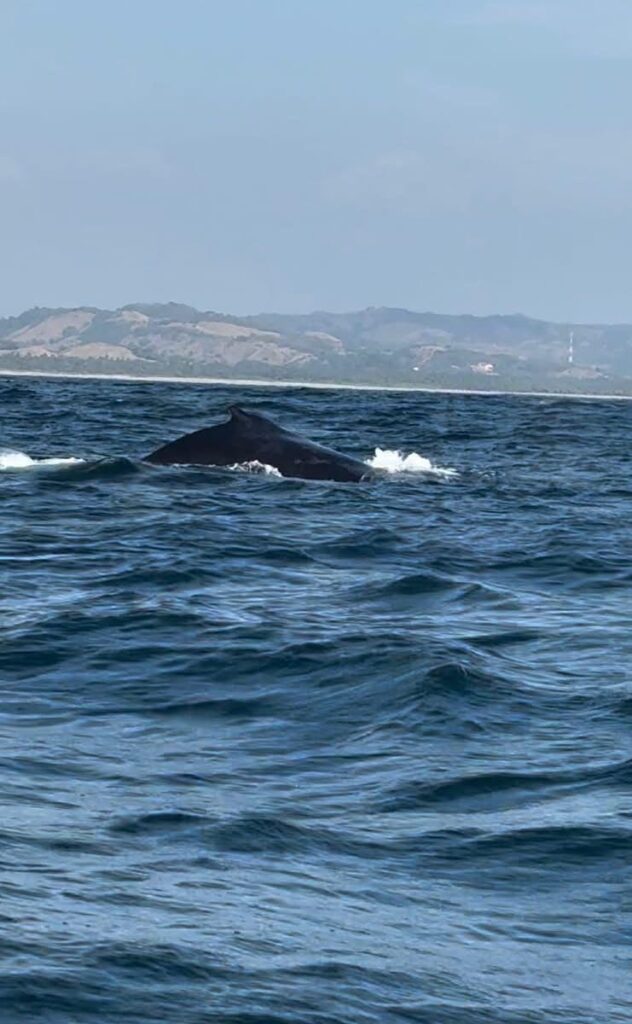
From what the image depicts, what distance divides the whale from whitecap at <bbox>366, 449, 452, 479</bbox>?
1.64 meters

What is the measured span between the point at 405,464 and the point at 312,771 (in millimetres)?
23555

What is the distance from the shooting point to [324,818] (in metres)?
10.2

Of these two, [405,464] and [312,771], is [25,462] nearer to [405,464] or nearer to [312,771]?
[405,464]

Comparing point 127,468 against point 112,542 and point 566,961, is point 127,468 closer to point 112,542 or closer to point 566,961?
point 112,542

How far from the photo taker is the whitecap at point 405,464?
110 feet

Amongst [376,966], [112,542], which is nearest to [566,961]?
[376,966]

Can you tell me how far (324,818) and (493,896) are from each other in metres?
1.35

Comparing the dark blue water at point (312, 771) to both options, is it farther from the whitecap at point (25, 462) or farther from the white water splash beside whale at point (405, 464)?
the white water splash beside whale at point (405, 464)

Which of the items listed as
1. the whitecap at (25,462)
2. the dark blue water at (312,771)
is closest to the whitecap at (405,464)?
the whitecap at (25,462)

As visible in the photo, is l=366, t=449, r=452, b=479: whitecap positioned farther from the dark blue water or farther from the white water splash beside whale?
the dark blue water

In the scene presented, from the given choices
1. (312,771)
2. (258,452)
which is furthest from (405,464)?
(312,771)

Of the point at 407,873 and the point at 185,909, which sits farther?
the point at 407,873

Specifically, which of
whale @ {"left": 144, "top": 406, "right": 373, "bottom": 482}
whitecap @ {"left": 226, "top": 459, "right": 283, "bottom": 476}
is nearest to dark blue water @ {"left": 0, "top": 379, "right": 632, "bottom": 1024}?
whitecap @ {"left": 226, "top": 459, "right": 283, "bottom": 476}

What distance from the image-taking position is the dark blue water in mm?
7863
